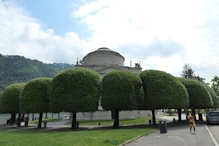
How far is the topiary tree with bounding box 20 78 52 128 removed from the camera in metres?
26.8

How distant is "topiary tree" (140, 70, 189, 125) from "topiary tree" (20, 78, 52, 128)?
1352 cm

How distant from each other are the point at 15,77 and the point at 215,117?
506 ft

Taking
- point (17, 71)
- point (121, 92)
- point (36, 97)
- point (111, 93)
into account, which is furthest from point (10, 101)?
point (17, 71)

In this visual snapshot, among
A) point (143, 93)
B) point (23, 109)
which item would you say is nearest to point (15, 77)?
point (23, 109)

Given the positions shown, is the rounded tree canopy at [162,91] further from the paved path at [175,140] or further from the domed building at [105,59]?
the domed building at [105,59]

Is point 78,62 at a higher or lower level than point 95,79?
higher

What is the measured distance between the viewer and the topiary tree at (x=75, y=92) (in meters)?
23.7

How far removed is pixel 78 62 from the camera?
2157 inches

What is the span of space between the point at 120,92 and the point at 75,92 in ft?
17.7

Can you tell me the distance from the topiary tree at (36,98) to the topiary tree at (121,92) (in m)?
8.47

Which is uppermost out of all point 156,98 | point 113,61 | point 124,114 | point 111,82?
point 113,61

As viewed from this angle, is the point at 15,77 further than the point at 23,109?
Yes

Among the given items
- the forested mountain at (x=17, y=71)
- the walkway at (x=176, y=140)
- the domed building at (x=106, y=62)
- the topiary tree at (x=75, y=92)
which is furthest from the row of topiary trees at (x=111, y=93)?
the forested mountain at (x=17, y=71)

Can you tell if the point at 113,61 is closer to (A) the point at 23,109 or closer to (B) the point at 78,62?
(B) the point at 78,62
